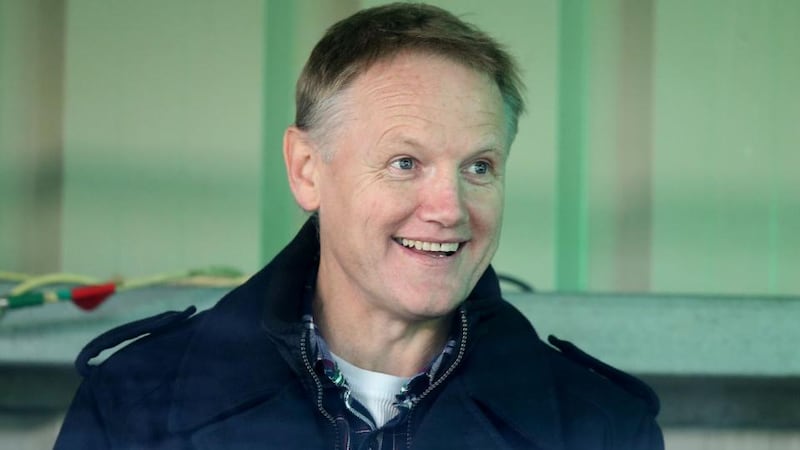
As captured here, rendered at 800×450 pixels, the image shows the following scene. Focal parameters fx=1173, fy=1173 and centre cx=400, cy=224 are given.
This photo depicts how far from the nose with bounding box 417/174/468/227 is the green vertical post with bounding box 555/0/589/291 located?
516 mm

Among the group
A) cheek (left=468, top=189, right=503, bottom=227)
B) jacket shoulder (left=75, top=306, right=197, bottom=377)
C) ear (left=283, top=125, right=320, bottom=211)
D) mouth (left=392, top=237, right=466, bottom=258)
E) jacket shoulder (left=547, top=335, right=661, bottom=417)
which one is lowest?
jacket shoulder (left=547, top=335, right=661, bottom=417)

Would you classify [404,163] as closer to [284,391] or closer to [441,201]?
[441,201]

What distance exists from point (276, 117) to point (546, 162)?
44cm

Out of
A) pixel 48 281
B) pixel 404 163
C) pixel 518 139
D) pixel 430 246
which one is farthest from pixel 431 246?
pixel 48 281

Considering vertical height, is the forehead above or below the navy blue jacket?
above

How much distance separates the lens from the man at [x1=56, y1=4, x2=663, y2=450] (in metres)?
1.48

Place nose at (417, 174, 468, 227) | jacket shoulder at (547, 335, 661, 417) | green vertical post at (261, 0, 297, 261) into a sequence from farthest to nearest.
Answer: green vertical post at (261, 0, 297, 261), jacket shoulder at (547, 335, 661, 417), nose at (417, 174, 468, 227)

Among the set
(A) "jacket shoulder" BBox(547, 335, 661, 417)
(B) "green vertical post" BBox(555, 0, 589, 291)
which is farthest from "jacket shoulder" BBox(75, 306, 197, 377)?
(B) "green vertical post" BBox(555, 0, 589, 291)

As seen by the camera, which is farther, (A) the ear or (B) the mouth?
(A) the ear

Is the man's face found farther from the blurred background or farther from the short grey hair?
the blurred background

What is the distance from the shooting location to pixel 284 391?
150cm

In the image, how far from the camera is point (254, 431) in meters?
1.48

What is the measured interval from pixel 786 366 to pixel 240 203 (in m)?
0.95

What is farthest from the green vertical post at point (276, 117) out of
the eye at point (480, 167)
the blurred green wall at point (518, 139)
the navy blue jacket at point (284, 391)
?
the eye at point (480, 167)
